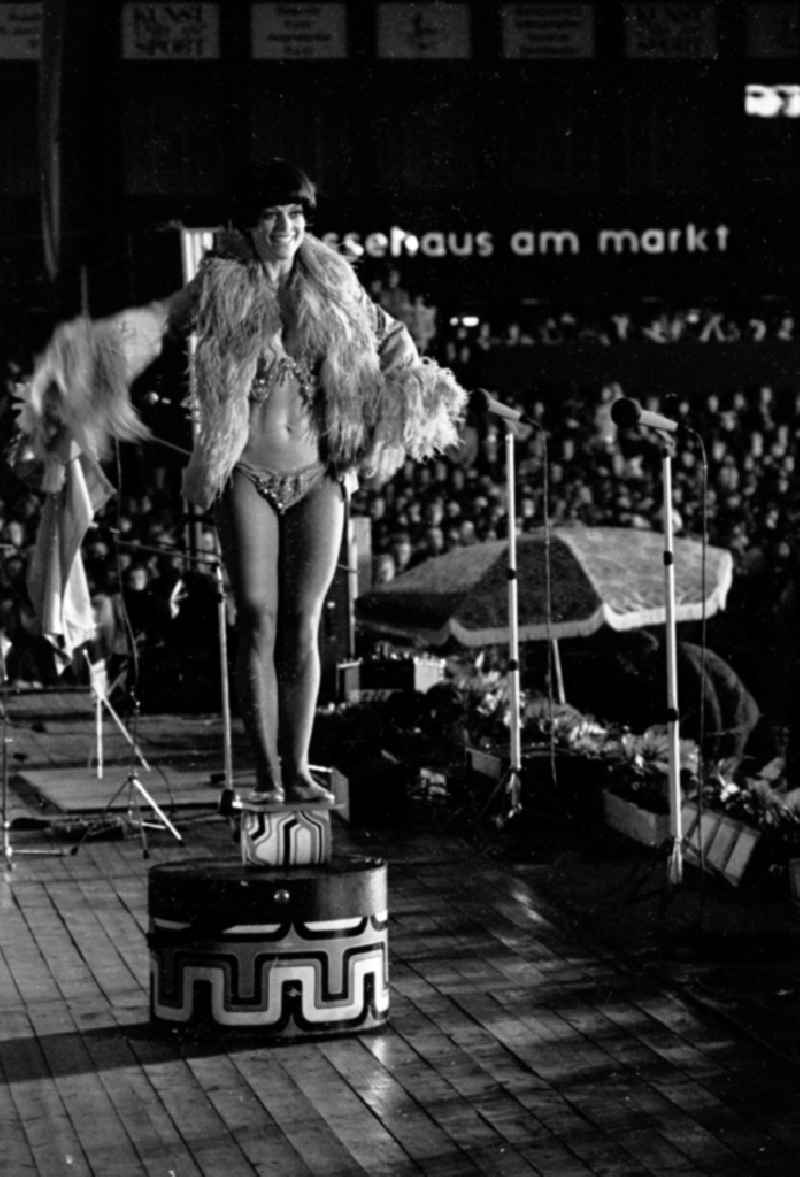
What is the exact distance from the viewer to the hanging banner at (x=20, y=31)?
28.8 metres

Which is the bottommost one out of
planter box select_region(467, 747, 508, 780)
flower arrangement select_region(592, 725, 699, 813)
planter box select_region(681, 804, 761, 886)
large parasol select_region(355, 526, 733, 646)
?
planter box select_region(467, 747, 508, 780)

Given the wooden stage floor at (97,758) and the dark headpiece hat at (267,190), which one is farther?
the wooden stage floor at (97,758)

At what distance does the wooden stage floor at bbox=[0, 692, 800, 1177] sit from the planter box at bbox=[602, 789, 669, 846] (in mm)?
1542

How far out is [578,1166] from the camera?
429 cm

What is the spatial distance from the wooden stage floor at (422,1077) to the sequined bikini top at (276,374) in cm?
163

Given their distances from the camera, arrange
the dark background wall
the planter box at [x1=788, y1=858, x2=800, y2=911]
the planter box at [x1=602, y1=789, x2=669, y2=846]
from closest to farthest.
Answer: the planter box at [x1=788, y1=858, x2=800, y2=911]
the planter box at [x1=602, y1=789, x2=669, y2=846]
the dark background wall

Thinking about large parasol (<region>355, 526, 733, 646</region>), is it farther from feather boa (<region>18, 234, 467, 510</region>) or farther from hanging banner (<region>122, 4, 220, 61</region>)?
hanging banner (<region>122, 4, 220, 61</region>)

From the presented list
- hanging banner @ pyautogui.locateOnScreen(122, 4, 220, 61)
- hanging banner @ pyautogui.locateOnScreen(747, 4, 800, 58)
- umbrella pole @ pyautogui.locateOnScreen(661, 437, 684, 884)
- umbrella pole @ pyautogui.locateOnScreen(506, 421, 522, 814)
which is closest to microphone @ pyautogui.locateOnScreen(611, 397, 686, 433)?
umbrella pole @ pyautogui.locateOnScreen(661, 437, 684, 884)

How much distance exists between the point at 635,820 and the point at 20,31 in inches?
898

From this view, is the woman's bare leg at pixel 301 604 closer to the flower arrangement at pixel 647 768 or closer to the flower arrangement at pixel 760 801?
the flower arrangement at pixel 760 801

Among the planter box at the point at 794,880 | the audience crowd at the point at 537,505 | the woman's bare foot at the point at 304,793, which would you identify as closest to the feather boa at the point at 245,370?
the woman's bare foot at the point at 304,793

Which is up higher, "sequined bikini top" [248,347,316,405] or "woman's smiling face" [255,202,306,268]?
"woman's smiling face" [255,202,306,268]

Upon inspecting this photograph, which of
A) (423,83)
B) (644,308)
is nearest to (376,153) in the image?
(423,83)

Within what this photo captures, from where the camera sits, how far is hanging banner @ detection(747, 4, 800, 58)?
31.5m
